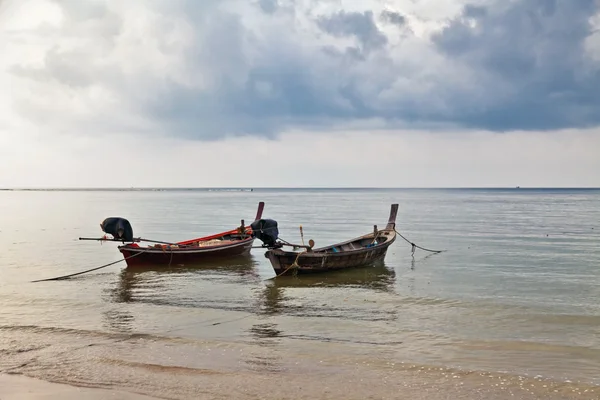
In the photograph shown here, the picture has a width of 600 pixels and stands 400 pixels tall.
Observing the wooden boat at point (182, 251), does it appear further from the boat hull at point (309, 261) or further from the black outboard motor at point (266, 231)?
the boat hull at point (309, 261)

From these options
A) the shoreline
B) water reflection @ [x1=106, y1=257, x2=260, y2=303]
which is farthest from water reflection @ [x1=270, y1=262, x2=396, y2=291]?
the shoreline

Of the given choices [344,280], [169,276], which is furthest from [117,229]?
[344,280]

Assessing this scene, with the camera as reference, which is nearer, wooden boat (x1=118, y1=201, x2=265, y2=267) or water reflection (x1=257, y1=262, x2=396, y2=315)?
water reflection (x1=257, y1=262, x2=396, y2=315)

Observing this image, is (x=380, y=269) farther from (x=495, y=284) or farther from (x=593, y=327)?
(x=593, y=327)

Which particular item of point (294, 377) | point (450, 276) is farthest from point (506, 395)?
point (450, 276)

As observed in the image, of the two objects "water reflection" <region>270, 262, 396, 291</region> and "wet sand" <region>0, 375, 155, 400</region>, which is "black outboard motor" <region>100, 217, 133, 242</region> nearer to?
"water reflection" <region>270, 262, 396, 291</region>

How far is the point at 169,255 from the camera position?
22.9 meters

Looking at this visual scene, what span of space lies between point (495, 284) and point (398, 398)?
12255mm

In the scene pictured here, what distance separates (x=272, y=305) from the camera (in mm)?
15758

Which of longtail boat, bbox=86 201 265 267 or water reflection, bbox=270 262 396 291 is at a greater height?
longtail boat, bbox=86 201 265 267

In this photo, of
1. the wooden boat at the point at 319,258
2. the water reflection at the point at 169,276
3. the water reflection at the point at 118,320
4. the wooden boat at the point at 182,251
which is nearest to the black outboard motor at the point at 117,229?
the wooden boat at the point at 182,251

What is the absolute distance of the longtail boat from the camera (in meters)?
21.7

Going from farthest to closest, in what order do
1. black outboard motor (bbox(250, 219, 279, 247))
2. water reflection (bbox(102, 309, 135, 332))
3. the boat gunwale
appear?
the boat gunwale
black outboard motor (bbox(250, 219, 279, 247))
water reflection (bbox(102, 309, 135, 332))

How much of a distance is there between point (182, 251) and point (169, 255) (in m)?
0.55
